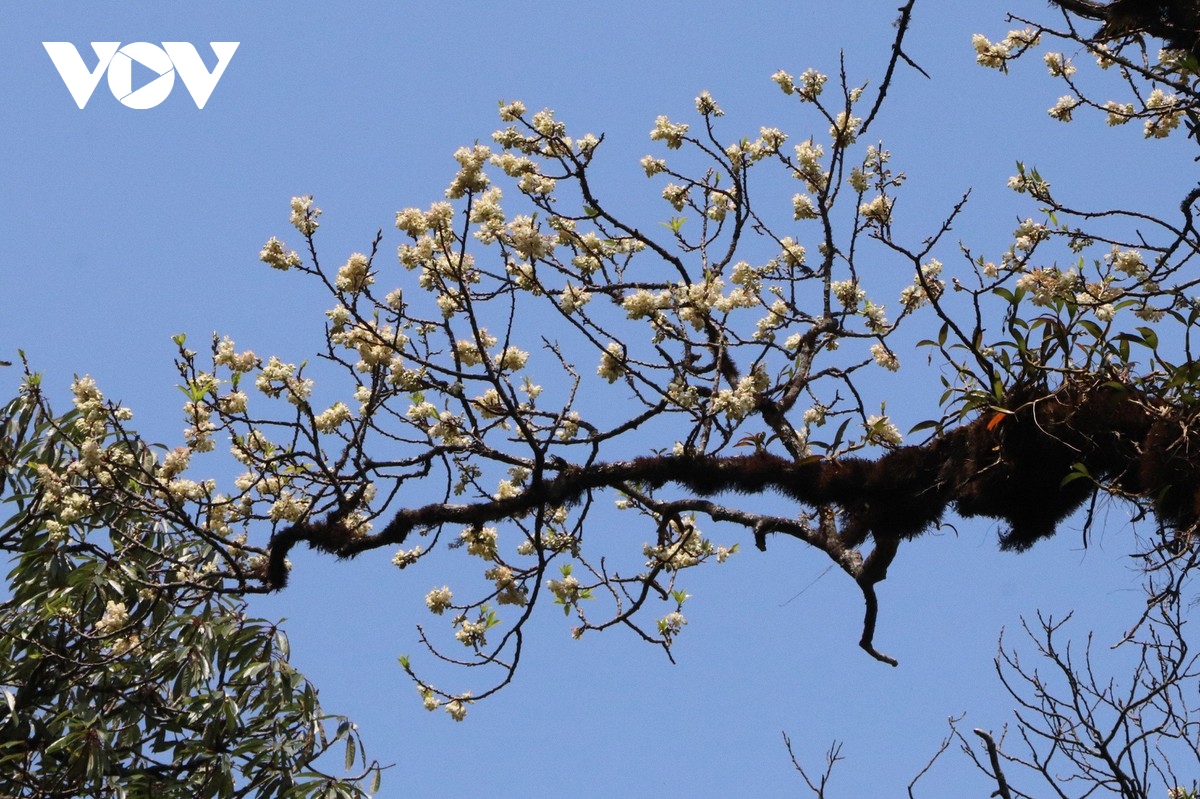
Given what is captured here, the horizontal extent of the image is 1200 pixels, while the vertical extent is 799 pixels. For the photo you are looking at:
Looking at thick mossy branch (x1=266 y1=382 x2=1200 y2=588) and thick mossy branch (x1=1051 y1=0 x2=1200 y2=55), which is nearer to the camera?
thick mossy branch (x1=266 y1=382 x2=1200 y2=588)

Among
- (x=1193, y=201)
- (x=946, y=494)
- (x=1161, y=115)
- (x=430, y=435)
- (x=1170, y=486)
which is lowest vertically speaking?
(x=1170, y=486)

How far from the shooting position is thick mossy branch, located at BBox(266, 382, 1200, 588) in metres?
3.12

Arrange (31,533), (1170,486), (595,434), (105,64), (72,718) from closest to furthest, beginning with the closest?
1. (1170,486)
2. (595,434)
3. (72,718)
4. (31,533)
5. (105,64)

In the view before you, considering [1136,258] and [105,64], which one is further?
[105,64]

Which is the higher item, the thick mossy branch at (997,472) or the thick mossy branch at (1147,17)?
the thick mossy branch at (1147,17)

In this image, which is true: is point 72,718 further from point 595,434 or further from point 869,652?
point 869,652

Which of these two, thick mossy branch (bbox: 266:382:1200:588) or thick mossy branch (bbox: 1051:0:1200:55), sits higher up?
thick mossy branch (bbox: 1051:0:1200:55)

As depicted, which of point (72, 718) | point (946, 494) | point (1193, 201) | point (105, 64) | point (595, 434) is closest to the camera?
point (946, 494)

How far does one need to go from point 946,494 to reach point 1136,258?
1.37m

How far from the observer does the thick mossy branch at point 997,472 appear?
312 centimetres

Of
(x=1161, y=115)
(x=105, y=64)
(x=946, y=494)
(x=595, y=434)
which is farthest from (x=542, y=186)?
(x=105, y=64)

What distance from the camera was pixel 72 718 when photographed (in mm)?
4316

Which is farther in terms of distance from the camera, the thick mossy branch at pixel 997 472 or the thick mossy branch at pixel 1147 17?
the thick mossy branch at pixel 1147 17

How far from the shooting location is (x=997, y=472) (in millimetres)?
3264
